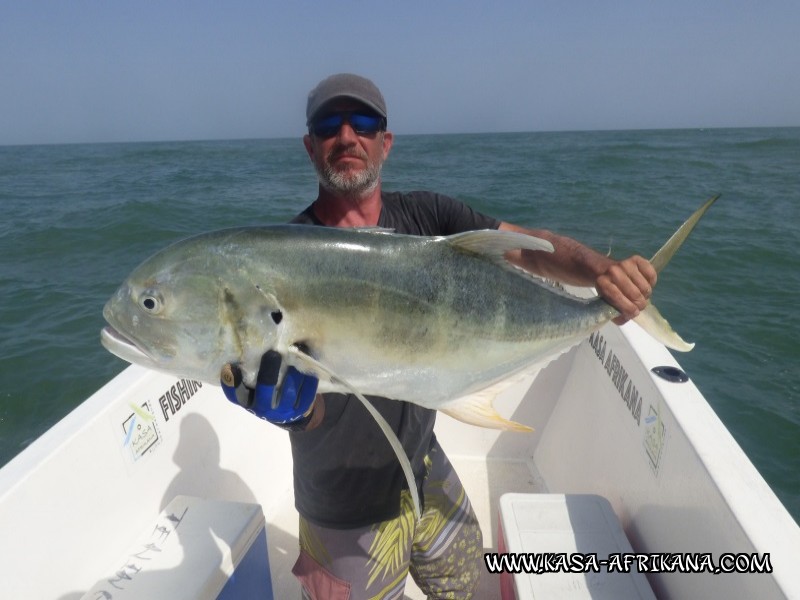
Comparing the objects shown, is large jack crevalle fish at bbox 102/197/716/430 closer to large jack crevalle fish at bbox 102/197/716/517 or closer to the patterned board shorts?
large jack crevalle fish at bbox 102/197/716/517

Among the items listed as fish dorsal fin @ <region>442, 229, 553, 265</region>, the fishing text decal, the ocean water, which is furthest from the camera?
the ocean water

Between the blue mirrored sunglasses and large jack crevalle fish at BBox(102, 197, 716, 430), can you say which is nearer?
large jack crevalle fish at BBox(102, 197, 716, 430)

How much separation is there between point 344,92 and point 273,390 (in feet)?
3.95

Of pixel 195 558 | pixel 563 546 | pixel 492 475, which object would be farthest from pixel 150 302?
pixel 492 475

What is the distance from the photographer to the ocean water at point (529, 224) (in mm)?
6324

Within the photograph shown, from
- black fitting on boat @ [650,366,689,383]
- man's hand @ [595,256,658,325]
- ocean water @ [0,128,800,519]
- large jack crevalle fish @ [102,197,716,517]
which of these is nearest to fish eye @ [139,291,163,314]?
large jack crevalle fish @ [102,197,716,517]

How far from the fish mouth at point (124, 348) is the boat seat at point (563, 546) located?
61.5 inches

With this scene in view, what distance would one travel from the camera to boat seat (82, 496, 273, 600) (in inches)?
77.6

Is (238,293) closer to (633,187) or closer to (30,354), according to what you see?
(30,354)

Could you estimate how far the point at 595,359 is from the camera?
327 centimetres

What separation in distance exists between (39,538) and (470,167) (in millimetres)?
27286

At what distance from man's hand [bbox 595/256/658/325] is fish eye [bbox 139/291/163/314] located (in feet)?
4.55

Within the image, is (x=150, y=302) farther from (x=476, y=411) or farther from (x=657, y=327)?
(x=657, y=327)

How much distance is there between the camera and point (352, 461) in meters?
2.06
